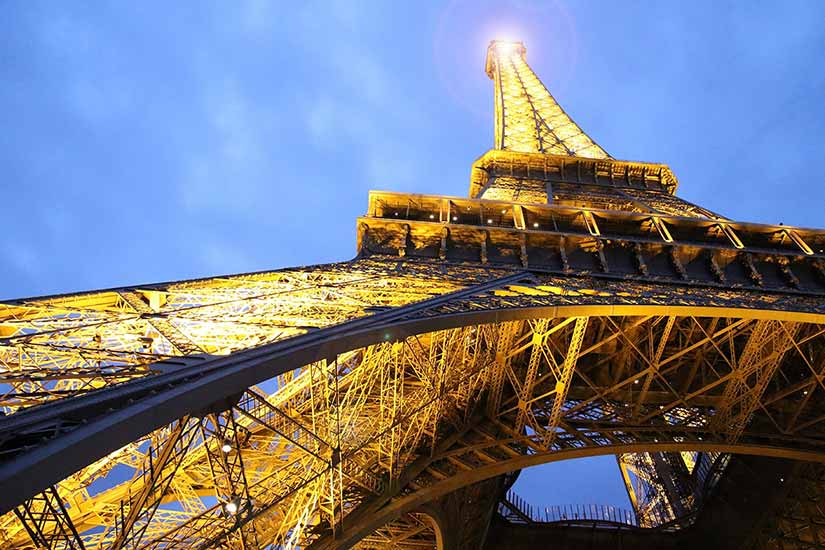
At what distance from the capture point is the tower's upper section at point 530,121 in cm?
3731

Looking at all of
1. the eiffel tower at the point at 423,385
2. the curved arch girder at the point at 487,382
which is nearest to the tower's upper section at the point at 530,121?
the eiffel tower at the point at 423,385

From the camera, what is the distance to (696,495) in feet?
84.9

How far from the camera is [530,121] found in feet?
143

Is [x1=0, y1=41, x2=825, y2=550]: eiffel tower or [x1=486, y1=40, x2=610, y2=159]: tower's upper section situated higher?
[x1=486, y1=40, x2=610, y2=159]: tower's upper section

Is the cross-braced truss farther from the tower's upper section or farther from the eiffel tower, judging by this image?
the tower's upper section

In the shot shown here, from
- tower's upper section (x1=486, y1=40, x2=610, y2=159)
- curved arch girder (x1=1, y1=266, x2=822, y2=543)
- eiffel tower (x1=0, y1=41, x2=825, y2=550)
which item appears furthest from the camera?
tower's upper section (x1=486, y1=40, x2=610, y2=159)

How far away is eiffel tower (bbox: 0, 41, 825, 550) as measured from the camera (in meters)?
6.22

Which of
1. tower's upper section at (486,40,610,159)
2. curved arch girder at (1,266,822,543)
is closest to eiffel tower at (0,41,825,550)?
curved arch girder at (1,266,822,543)

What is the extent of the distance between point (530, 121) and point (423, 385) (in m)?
34.1

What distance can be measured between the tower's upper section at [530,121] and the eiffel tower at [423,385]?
1220 cm

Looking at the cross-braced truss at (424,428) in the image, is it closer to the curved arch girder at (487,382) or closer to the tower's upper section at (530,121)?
the curved arch girder at (487,382)

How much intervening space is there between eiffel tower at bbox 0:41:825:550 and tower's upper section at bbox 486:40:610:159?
12205 millimetres

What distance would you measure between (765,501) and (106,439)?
23402 mm

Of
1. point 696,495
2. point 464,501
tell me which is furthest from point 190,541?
point 696,495
